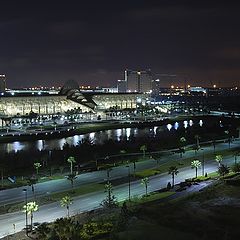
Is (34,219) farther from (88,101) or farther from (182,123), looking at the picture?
(88,101)

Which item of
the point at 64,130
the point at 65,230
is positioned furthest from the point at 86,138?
the point at 65,230

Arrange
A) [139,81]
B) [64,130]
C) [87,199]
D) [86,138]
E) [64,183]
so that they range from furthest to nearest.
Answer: [139,81]
[64,130]
[86,138]
[64,183]
[87,199]

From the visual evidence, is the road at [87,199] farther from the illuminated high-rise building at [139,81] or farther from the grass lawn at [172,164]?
the illuminated high-rise building at [139,81]

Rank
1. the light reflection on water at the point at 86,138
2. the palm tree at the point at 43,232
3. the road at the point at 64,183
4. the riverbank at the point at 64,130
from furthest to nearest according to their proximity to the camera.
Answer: the riverbank at the point at 64,130, the light reflection on water at the point at 86,138, the road at the point at 64,183, the palm tree at the point at 43,232

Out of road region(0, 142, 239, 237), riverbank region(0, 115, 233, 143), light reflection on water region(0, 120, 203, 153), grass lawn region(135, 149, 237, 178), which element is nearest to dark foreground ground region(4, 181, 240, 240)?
road region(0, 142, 239, 237)

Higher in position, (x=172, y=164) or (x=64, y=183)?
(x=172, y=164)

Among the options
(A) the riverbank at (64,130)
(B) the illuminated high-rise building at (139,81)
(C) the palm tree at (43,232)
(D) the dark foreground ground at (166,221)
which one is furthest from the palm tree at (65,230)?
(B) the illuminated high-rise building at (139,81)

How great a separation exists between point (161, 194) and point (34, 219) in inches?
138

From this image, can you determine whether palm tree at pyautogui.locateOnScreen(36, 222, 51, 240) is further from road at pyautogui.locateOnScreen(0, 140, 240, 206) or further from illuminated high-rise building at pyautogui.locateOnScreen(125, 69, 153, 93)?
illuminated high-rise building at pyautogui.locateOnScreen(125, 69, 153, 93)

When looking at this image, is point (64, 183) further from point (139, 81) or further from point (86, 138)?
point (139, 81)

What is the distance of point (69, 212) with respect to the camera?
10.1m

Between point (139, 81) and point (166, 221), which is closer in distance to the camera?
point (166, 221)

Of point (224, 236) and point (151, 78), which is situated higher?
point (151, 78)

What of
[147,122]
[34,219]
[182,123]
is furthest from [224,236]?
[182,123]
